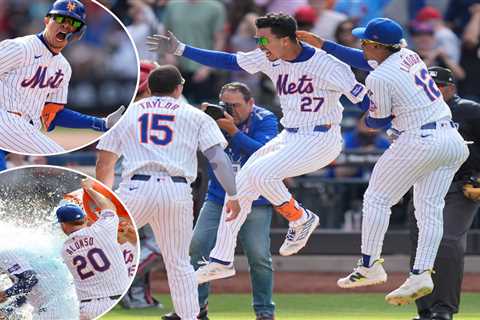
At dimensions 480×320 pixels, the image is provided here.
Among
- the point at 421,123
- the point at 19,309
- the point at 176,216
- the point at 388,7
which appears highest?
the point at 388,7

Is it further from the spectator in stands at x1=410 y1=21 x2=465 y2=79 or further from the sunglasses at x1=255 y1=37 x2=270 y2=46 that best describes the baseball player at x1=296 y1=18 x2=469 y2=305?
the spectator in stands at x1=410 y1=21 x2=465 y2=79

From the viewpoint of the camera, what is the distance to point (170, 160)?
9.27m

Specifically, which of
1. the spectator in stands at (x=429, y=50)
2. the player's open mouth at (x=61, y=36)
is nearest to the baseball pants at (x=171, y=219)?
the player's open mouth at (x=61, y=36)

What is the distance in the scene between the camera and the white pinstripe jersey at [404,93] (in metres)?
9.37

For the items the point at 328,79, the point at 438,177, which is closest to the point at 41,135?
the point at 328,79

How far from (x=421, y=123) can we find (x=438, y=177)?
1.33 ft

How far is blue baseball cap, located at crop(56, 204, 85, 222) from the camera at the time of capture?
890cm

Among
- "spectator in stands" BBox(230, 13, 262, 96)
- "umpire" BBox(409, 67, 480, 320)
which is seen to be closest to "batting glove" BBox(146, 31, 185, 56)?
"umpire" BBox(409, 67, 480, 320)

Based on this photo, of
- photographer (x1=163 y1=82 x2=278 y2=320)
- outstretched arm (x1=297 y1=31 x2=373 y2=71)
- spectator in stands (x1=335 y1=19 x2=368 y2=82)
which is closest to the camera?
outstretched arm (x1=297 y1=31 x2=373 y2=71)

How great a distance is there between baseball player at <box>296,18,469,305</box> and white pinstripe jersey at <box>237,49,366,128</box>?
225 mm

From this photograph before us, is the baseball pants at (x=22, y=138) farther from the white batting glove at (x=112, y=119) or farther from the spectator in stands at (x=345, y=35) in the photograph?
the spectator in stands at (x=345, y=35)

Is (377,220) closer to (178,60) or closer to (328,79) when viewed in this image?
(328,79)

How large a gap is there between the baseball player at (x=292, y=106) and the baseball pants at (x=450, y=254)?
39.1 inches

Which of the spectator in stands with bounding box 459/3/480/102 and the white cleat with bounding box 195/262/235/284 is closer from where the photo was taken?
the white cleat with bounding box 195/262/235/284
